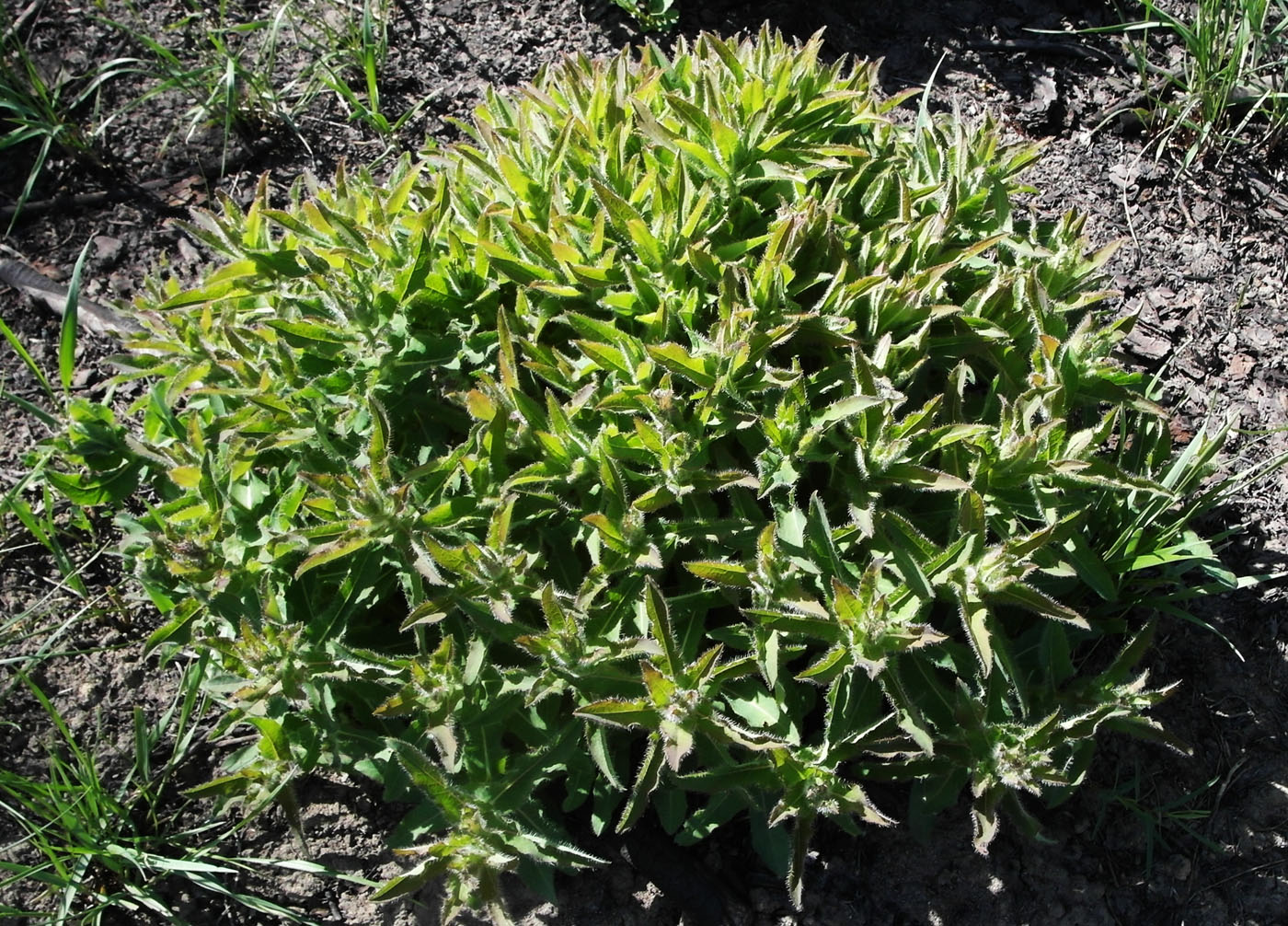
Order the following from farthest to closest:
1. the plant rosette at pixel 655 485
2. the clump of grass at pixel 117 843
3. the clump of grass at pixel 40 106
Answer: the clump of grass at pixel 40 106, the clump of grass at pixel 117 843, the plant rosette at pixel 655 485

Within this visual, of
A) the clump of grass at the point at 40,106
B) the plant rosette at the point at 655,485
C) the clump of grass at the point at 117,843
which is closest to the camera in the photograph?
the plant rosette at the point at 655,485

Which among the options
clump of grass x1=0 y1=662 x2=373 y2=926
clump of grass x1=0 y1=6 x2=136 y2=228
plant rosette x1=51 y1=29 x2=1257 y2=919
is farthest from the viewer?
clump of grass x1=0 y1=6 x2=136 y2=228

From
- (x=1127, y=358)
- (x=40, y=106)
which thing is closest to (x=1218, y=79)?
(x=1127, y=358)

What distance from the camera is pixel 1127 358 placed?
3934 millimetres

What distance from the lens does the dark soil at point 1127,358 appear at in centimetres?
304

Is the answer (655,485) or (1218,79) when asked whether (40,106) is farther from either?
(1218,79)

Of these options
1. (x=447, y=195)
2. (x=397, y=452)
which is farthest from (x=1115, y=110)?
(x=397, y=452)

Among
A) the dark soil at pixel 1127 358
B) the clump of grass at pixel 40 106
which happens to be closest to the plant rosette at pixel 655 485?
the dark soil at pixel 1127 358

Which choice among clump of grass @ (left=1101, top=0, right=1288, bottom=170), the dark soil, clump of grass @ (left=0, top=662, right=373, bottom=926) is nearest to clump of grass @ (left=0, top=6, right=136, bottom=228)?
the dark soil

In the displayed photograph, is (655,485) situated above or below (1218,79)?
below

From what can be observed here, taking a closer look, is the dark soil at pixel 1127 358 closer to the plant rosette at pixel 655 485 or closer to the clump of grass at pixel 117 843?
the clump of grass at pixel 117 843

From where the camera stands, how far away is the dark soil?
304 centimetres

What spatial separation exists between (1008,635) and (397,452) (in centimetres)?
187

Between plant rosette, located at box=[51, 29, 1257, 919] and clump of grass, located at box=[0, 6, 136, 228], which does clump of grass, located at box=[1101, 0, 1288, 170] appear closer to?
plant rosette, located at box=[51, 29, 1257, 919]
